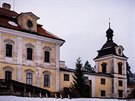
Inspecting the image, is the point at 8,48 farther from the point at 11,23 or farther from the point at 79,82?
the point at 79,82

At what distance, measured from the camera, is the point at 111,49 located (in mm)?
19547

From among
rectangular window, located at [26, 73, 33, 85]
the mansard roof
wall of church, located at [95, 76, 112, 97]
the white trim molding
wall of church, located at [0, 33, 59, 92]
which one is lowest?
wall of church, located at [95, 76, 112, 97]

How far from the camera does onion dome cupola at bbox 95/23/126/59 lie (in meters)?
19.5

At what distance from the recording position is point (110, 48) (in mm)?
19641

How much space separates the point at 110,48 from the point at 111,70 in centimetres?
164

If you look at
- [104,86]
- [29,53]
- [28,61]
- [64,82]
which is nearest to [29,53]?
[29,53]

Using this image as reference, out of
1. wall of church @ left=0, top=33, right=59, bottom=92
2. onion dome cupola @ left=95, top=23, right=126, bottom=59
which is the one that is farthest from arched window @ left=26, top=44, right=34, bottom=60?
onion dome cupola @ left=95, top=23, right=126, bottom=59

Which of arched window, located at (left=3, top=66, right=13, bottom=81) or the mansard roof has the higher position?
the mansard roof

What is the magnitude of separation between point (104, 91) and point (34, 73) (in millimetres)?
6433

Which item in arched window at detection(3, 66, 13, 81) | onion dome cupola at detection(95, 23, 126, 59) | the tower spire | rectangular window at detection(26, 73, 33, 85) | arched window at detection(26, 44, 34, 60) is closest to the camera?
arched window at detection(3, 66, 13, 81)

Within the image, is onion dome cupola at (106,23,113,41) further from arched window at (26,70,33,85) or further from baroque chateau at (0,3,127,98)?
arched window at (26,70,33,85)

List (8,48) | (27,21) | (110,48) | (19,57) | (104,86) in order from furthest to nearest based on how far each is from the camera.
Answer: (110,48), (104,86), (27,21), (19,57), (8,48)

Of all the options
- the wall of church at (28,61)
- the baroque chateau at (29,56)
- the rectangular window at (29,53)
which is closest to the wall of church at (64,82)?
the baroque chateau at (29,56)

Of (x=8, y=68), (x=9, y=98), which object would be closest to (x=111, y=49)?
(x=8, y=68)
